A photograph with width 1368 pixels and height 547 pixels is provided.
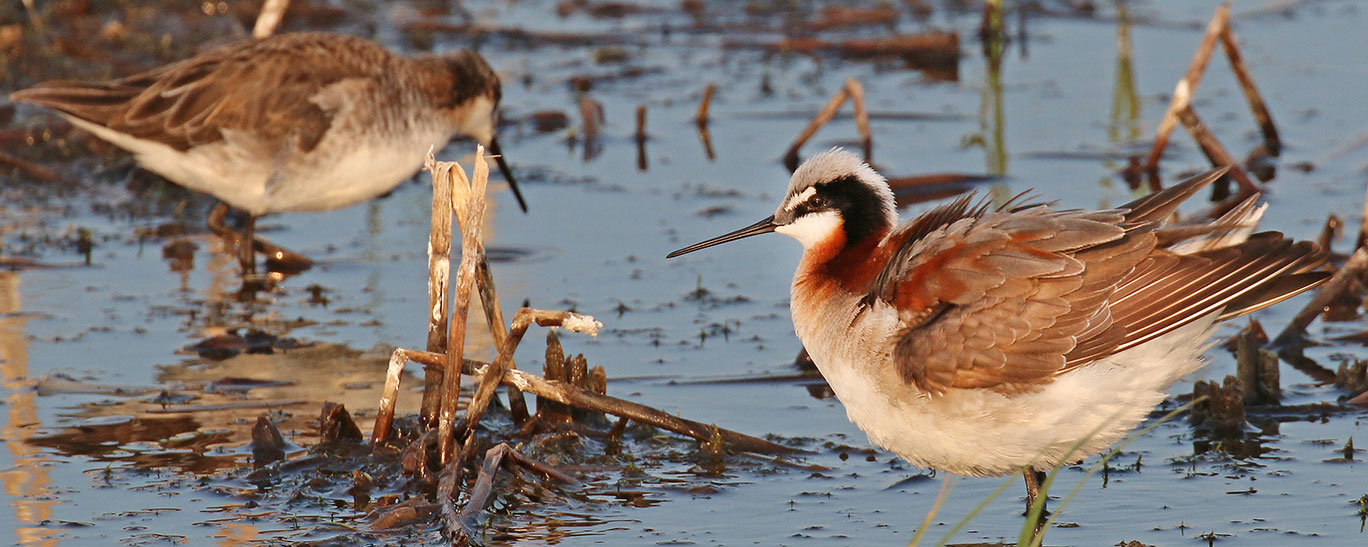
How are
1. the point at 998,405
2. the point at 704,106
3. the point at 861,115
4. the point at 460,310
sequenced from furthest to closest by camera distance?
1. the point at 704,106
2. the point at 861,115
3. the point at 460,310
4. the point at 998,405

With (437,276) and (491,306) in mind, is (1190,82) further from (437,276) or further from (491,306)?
(437,276)

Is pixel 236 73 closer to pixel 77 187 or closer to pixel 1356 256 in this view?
pixel 77 187

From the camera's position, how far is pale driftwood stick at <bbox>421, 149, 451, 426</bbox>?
21.0ft

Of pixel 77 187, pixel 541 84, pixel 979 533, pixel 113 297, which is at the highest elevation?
pixel 541 84

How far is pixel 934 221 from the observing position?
242 inches

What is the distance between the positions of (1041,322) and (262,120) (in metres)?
5.44

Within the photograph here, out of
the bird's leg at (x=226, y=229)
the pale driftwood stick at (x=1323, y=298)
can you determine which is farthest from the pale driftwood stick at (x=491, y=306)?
the pale driftwood stick at (x=1323, y=298)

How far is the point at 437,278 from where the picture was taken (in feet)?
21.2

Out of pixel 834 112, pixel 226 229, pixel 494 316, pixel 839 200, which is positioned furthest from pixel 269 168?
pixel 839 200

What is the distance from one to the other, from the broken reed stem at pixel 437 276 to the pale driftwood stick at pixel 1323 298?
4163mm

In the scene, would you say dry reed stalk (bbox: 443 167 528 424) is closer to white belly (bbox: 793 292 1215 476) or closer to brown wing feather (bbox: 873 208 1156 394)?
white belly (bbox: 793 292 1215 476)

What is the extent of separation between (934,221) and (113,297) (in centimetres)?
501

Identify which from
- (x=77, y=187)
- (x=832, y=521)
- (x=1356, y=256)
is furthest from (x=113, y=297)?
(x=1356, y=256)

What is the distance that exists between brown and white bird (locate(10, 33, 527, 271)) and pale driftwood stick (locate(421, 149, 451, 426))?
9.92 ft
